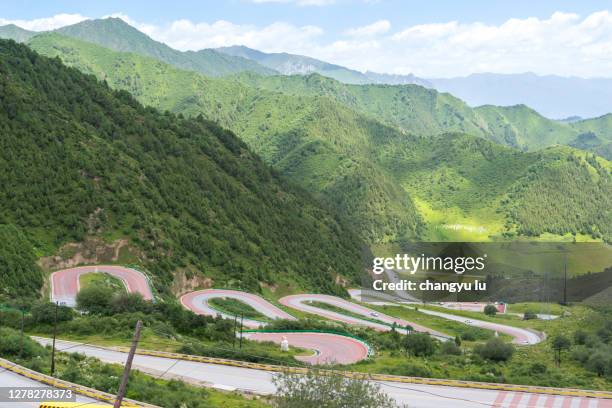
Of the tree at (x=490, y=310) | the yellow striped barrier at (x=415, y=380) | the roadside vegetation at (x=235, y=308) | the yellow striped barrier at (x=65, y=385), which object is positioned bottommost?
the tree at (x=490, y=310)

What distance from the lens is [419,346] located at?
6269 centimetres

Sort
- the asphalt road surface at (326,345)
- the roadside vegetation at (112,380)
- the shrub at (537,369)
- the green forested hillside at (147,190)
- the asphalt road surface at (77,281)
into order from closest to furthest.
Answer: the roadside vegetation at (112,380), the shrub at (537,369), the asphalt road surface at (326,345), the asphalt road surface at (77,281), the green forested hillside at (147,190)

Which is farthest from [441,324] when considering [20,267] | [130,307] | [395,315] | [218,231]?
[20,267]

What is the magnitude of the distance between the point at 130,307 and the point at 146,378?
26.5 meters

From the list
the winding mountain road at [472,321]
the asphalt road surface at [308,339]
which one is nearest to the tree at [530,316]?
the winding mountain road at [472,321]

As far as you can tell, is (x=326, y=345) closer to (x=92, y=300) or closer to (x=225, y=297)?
(x=92, y=300)

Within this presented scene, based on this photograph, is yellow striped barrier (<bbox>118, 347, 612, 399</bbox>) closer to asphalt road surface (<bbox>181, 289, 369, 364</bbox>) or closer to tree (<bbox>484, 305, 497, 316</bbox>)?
asphalt road surface (<bbox>181, 289, 369, 364</bbox>)

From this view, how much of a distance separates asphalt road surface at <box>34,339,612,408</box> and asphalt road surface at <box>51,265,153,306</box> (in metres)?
26.4

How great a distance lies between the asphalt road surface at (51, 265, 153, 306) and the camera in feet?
233

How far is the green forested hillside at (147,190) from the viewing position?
8975 cm

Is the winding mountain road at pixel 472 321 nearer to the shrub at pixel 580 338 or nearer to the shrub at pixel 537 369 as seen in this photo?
the shrub at pixel 580 338

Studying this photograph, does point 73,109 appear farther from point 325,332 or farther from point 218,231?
point 325,332

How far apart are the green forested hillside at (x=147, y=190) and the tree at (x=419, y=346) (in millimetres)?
35725

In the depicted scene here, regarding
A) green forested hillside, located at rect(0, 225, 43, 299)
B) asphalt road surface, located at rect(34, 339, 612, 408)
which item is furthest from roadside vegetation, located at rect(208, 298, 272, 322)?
asphalt road surface, located at rect(34, 339, 612, 408)
